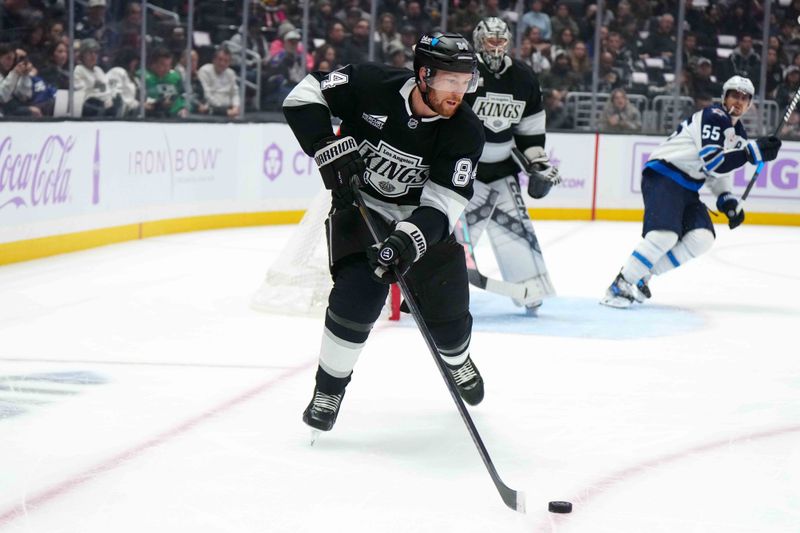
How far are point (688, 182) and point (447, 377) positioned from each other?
299cm

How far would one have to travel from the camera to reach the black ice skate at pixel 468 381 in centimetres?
325

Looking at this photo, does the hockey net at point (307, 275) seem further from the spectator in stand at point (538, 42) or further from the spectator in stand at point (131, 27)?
the spectator in stand at point (538, 42)

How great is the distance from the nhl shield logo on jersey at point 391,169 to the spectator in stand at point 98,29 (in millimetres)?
4967

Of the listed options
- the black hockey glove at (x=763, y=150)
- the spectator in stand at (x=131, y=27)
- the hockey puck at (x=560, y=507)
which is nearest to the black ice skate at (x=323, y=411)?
the hockey puck at (x=560, y=507)

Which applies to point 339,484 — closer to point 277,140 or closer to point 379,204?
point 379,204

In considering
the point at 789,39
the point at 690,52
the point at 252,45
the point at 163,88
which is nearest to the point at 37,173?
the point at 163,88

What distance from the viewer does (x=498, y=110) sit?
474 cm

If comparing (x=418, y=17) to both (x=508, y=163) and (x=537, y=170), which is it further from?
(x=537, y=170)

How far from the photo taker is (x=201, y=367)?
12.7 ft

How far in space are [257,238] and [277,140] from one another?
1058mm

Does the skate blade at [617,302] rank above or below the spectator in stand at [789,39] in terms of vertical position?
below

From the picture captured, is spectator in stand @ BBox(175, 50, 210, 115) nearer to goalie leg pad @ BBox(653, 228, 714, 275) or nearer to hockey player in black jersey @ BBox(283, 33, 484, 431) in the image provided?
goalie leg pad @ BBox(653, 228, 714, 275)

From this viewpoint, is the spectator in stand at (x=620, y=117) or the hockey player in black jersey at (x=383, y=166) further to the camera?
the spectator in stand at (x=620, y=117)

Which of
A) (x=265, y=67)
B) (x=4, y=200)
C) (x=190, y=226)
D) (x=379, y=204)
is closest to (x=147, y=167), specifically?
(x=190, y=226)
